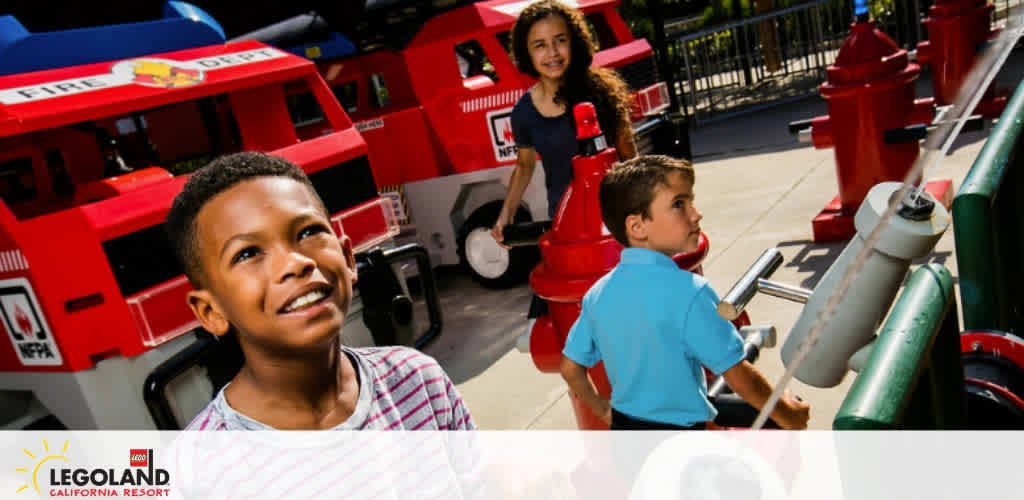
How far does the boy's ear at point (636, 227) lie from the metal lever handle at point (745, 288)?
14.0 inches

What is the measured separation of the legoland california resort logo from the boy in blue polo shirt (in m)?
1.03

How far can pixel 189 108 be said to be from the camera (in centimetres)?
692

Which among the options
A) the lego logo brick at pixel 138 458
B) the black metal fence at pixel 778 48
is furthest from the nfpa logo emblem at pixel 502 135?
Result: the black metal fence at pixel 778 48

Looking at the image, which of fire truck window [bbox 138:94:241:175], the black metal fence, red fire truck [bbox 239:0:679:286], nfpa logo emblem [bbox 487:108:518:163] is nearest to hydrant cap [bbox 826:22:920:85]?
red fire truck [bbox 239:0:679:286]

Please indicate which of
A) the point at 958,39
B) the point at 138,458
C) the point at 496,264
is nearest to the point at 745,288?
the point at 138,458

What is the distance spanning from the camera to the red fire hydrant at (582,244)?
236 centimetres

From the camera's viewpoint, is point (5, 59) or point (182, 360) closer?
point (182, 360)

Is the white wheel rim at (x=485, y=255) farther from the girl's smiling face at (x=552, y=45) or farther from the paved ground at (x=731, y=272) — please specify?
the girl's smiling face at (x=552, y=45)

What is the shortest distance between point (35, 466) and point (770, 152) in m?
6.64

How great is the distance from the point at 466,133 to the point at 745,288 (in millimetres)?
4441

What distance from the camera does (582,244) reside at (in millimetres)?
2379

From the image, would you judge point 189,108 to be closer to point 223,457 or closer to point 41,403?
point 41,403

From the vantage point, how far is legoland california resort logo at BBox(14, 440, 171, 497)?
7.45 ft

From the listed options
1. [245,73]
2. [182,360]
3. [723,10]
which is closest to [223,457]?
[182,360]
